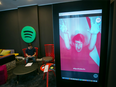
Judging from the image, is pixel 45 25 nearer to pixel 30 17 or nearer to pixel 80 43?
pixel 30 17

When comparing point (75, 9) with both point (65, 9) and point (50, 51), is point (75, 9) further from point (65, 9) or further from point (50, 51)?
point (50, 51)

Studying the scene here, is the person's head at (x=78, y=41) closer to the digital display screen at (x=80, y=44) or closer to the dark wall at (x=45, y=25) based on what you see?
the digital display screen at (x=80, y=44)

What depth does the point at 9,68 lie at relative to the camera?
119 inches

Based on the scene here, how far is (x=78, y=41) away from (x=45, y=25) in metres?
3.71

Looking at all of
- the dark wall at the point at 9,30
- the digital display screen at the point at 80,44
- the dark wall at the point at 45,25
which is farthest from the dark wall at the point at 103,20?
the dark wall at the point at 9,30

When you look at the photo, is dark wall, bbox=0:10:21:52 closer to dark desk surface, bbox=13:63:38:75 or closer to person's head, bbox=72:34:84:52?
dark desk surface, bbox=13:63:38:75

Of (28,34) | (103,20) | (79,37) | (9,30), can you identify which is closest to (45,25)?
(28,34)

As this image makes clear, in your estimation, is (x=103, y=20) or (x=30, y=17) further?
(x=30, y=17)

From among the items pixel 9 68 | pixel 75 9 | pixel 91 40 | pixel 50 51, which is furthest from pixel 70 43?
pixel 9 68

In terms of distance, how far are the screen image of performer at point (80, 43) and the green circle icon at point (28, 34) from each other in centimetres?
354

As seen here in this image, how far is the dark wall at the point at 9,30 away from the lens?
4.57m

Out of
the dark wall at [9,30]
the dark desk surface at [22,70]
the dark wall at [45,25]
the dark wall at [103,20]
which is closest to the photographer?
the dark wall at [103,20]

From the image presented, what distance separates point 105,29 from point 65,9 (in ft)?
1.56

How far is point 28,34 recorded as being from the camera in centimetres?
404
